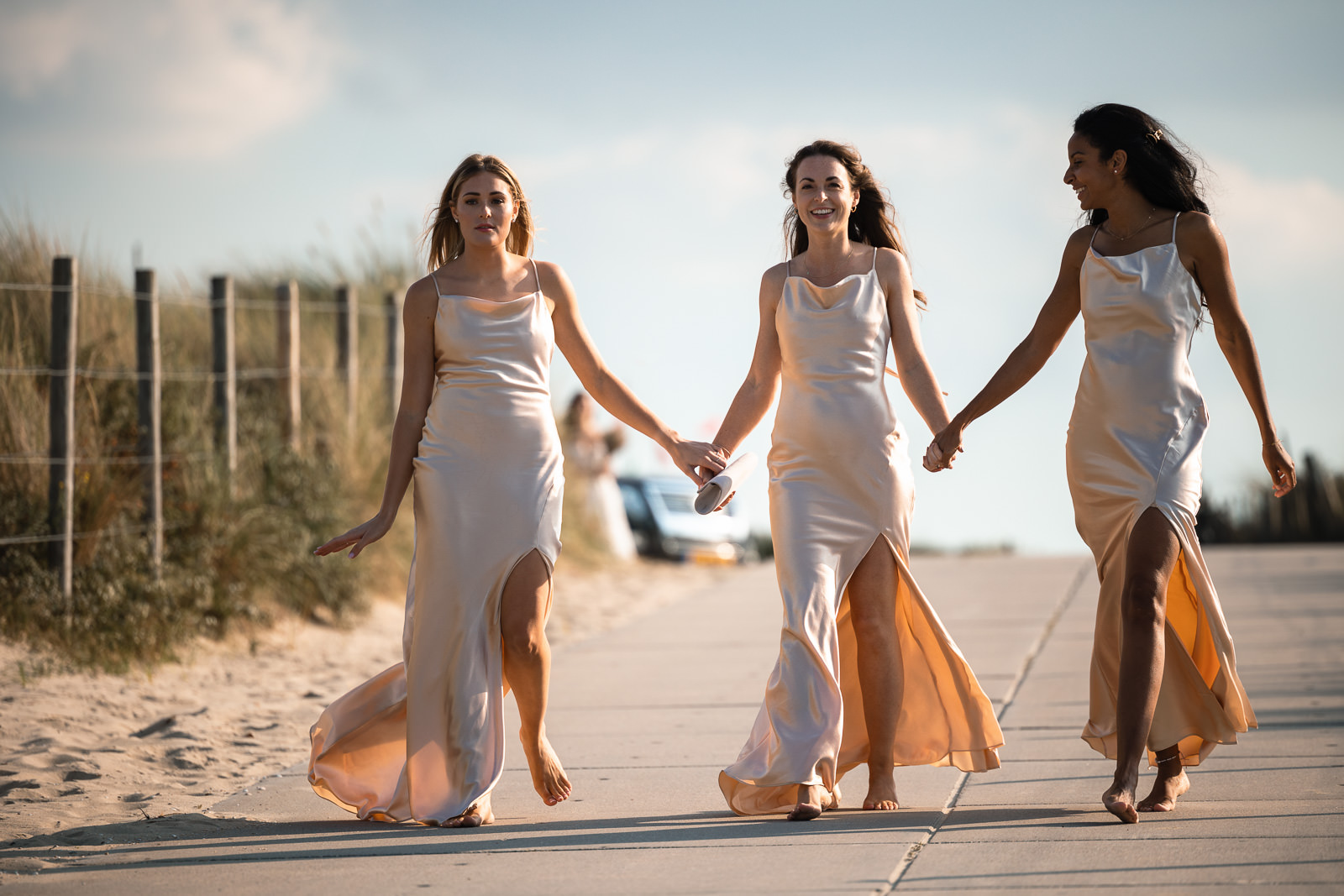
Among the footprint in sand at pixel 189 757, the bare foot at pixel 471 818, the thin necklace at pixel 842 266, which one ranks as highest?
the thin necklace at pixel 842 266

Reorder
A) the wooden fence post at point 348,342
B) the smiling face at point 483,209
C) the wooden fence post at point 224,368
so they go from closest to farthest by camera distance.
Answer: the smiling face at point 483,209 → the wooden fence post at point 224,368 → the wooden fence post at point 348,342

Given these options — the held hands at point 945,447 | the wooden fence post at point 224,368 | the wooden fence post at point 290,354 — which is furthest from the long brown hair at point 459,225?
the wooden fence post at point 290,354

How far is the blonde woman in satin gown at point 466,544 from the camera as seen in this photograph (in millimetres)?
4539

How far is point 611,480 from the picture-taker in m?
15.5

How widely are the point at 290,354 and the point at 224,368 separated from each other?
3.26 feet

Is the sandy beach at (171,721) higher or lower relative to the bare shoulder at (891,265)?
lower

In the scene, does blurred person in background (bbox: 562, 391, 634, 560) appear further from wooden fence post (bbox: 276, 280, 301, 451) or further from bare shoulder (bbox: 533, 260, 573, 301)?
bare shoulder (bbox: 533, 260, 573, 301)

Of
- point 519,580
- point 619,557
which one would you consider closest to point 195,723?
point 519,580

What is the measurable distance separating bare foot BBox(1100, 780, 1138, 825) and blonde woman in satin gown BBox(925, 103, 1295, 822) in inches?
0.4

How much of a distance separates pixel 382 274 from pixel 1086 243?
10.8 meters

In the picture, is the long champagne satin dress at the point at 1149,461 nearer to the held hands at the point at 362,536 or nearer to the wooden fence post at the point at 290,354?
the held hands at the point at 362,536

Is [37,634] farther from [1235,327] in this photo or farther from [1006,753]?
[1235,327]

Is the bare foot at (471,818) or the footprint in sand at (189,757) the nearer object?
the bare foot at (471,818)

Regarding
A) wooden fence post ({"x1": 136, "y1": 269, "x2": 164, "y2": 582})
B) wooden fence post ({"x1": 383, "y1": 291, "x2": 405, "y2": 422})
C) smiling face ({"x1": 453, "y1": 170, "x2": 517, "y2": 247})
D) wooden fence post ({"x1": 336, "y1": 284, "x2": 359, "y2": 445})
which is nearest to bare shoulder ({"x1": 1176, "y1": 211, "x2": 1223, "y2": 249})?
smiling face ({"x1": 453, "y1": 170, "x2": 517, "y2": 247})
